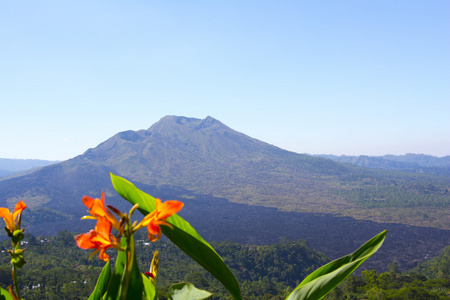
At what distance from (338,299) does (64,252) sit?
18803mm

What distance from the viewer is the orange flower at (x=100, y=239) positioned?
0.32 metres

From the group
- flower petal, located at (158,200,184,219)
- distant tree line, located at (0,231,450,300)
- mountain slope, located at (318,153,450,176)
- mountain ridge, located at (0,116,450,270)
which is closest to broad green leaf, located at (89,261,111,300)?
flower petal, located at (158,200,184,219)

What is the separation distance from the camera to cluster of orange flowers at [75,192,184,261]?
0.32 meters

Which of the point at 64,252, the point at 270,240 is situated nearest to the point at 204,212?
the point at 270,240

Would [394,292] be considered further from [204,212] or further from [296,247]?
[204,212]

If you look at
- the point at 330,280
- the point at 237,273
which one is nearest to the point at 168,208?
the point at 330,280

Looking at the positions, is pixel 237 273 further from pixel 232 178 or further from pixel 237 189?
pixel 232 178

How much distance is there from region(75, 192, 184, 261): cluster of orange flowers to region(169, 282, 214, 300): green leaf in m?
Result: 0.14

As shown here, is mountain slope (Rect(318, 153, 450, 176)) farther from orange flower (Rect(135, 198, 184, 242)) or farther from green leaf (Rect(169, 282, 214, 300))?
orange flower (Rect(135, 198, 184, 242))

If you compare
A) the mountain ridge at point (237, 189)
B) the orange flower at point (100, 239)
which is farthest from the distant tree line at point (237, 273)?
the orange flower at point (100, 239)

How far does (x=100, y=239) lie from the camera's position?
333 mm

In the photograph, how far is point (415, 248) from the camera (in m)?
30.5

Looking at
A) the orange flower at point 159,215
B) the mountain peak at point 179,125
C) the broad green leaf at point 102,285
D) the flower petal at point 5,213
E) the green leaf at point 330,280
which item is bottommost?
the broad green leaf at point 102,285

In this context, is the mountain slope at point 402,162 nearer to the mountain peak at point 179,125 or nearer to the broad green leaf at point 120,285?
the mountain peak at point 179,125
